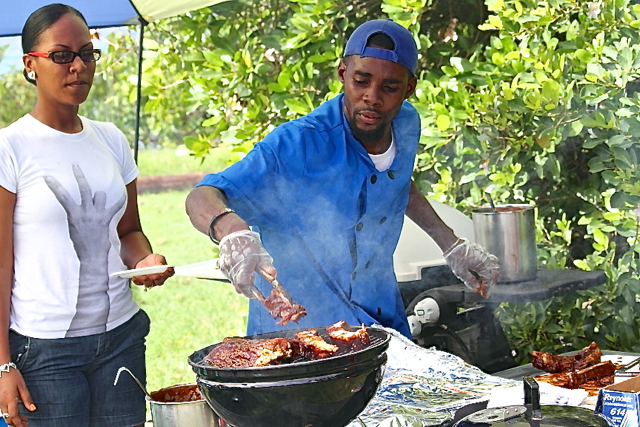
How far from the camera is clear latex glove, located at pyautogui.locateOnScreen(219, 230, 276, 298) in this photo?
6.14ft

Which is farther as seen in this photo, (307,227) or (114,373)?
(307,227)

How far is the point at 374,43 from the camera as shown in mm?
2615

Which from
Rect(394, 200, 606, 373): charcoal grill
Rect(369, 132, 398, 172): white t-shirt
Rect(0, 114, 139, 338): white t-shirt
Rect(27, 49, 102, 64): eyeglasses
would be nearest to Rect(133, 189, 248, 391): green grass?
Rect(394, 200, 606, 373): charcoal grill

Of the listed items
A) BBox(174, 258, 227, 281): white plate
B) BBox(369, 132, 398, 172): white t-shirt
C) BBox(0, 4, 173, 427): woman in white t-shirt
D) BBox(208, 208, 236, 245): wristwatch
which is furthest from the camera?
BBox(369, 132, 398, 172): white t-shirt

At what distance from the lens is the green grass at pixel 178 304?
6184mm

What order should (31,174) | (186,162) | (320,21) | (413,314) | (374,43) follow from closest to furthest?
1. (31,174)
2. (374,43)
3. (413,314)
4. (320,21)
5. (186,162)

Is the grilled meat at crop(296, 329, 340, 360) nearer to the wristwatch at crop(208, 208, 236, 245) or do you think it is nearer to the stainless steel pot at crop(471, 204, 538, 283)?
the wristwatch at crop(208, 208, 236, 245)

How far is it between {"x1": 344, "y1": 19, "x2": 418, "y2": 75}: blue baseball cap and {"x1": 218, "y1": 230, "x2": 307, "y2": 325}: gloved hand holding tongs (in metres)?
0.98

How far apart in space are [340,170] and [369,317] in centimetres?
54

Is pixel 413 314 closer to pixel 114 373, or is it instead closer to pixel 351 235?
pixel 351 235

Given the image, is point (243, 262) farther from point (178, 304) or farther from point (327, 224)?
point (178, 304)

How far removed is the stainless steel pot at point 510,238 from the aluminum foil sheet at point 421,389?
87 centimetres

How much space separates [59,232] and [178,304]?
514cm

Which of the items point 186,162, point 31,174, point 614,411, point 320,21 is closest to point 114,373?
point 31,174
